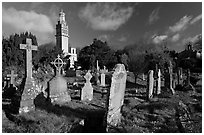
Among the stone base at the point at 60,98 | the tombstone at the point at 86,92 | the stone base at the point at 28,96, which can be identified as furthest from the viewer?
the tombstone at the point at 86,92

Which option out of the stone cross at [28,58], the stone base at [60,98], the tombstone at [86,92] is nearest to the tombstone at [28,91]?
the stone cross at [28,58]

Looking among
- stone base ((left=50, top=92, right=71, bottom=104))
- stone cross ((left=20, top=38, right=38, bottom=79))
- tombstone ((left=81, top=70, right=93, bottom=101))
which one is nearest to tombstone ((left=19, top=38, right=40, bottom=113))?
stone cross ((left=20, top=38, right=38, bottom=79))

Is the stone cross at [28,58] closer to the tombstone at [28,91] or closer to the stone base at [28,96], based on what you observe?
the tombstone at [28,91]

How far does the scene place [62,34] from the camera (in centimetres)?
6419

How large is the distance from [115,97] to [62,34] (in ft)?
203

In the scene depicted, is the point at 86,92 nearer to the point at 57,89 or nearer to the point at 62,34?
the point at 57,89

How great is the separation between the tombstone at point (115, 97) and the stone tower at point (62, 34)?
5988cm

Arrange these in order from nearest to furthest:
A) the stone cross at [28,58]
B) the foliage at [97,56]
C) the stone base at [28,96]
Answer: the stone base at [28,96] < the stone cross at [28,58] < the foliage at [97,56]

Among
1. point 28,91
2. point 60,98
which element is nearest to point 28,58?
point 28,91

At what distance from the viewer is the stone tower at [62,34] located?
6419 centimetres

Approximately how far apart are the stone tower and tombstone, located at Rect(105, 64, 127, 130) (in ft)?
196

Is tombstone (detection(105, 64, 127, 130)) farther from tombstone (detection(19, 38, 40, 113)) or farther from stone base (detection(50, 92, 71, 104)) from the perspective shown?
stone base (detection(50, 92, 71, 104))

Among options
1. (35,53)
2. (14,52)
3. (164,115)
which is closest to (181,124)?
(164,115)

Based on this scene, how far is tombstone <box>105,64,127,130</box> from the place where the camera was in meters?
5.54
